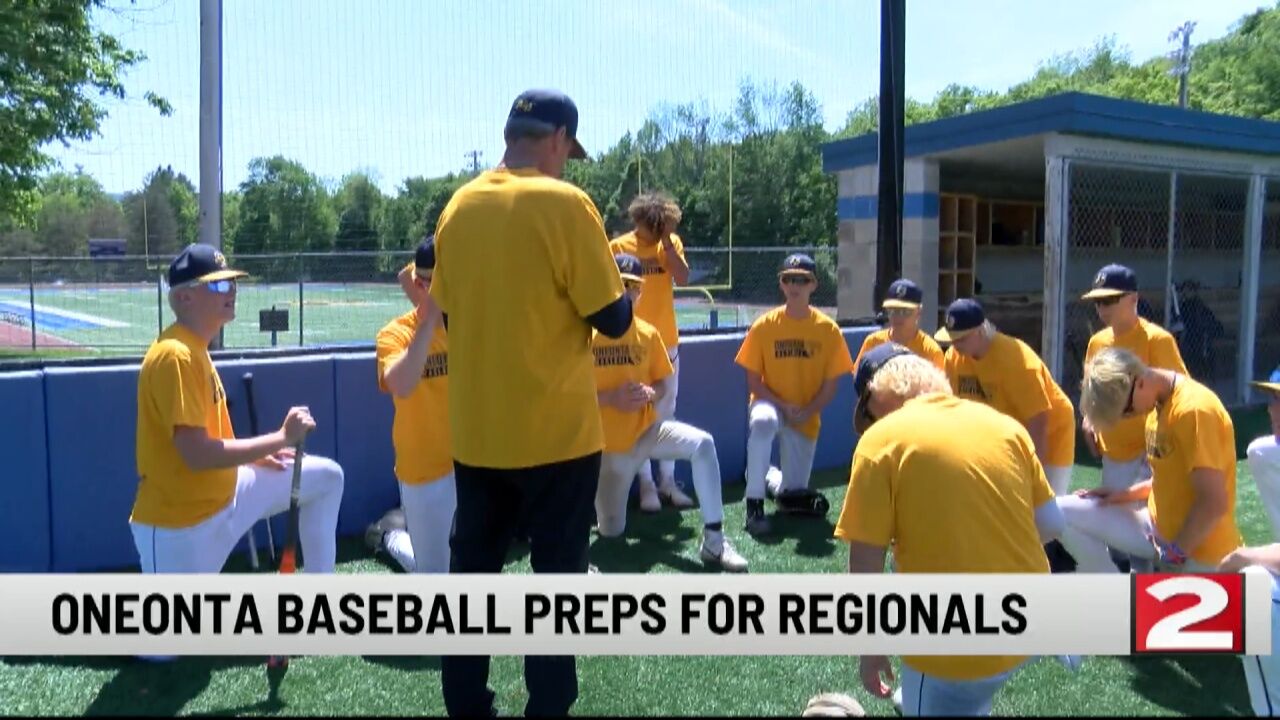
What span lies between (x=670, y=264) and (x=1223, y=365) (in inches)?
367

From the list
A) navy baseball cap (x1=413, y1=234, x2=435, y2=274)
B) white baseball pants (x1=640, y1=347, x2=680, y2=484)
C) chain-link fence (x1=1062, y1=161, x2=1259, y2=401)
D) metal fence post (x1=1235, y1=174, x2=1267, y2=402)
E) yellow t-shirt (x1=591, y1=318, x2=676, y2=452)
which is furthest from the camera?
chain-link fence (x1=1062, y1=161, x2=1259, y2=401)

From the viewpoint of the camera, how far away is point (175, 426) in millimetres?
3529

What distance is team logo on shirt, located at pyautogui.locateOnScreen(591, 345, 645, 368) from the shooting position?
5.32m

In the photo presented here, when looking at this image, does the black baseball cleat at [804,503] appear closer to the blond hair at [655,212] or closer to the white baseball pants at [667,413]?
the white baseball pants at [667,413]

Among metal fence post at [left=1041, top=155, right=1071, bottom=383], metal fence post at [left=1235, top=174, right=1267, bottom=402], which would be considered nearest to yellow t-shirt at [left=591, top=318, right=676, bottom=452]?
metal fence post at [left=1041, top=155, right=1071, bottom=383]

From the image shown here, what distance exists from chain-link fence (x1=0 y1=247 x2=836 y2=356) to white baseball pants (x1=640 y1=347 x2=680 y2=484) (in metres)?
9.93

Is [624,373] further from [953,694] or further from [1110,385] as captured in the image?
[953,694]

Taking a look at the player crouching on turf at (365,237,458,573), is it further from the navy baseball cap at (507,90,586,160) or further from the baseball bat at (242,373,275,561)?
the navy baseball cap at (507,90,586,160)

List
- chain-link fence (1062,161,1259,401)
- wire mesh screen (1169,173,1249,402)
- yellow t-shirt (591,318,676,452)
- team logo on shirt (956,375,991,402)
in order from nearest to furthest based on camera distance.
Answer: team logo on shirt (956,375,991,402) → yellow t-shirt (591,318,676,452) → chain-link fence (1062,161,1259,401) → wire mesh screen (1169,173,1249,402)

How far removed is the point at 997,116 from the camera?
9.12 m

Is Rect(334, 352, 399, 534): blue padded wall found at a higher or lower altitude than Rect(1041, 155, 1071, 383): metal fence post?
lower

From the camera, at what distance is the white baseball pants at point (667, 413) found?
5.65 m

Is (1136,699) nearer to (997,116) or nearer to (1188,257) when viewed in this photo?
(997,116)

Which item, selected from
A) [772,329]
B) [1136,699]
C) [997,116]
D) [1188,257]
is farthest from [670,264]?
[1188,257]
